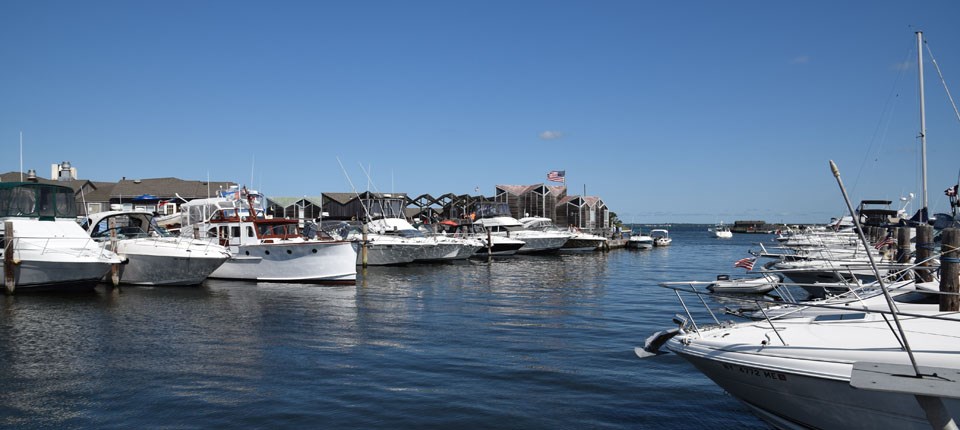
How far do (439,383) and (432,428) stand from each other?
2.38m

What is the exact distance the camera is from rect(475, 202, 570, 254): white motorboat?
53978mm

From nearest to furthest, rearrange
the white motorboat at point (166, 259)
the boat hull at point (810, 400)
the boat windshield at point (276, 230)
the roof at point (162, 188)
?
the boat hull at point (810, 400)
the white motorboat at point (166, 259)
the boat windshield at point (276, 230)
the roof at point (162, 188)

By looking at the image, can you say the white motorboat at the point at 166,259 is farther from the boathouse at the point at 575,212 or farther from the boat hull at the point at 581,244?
the boathouse at the point at 575,212

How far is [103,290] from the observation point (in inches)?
1008

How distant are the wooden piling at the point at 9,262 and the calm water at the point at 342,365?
1.29 meters

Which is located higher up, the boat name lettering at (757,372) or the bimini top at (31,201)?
the bimini top at (31,201)

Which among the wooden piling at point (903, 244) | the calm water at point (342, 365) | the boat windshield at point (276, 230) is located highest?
the boat windshield at point (276, 230)

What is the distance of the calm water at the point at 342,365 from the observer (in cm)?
1027

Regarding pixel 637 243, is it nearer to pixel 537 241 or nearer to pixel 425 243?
pixel 537 241

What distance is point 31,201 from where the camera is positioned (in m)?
25.2

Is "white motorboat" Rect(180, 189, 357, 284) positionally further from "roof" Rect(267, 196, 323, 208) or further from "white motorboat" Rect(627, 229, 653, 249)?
"roof" Rect(267, 196, 323, 208)

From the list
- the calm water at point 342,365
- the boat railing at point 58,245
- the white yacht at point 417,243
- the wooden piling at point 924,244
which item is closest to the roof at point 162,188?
the white yacht at point 417,243

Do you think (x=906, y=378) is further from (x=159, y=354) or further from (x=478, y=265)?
(x=478, y=265)

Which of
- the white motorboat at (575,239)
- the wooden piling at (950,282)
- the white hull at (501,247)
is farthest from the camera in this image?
the white motorboat at (575,239)
